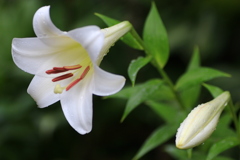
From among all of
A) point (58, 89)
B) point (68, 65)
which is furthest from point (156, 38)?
point (58, 89)

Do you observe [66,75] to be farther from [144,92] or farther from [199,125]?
[199,125]

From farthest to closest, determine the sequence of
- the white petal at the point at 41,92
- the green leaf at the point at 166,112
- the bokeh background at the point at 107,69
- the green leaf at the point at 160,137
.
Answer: the bokeh background at the point at 107,69 < the green leaf at the point at 166,112 < the green leaf at the point at 160,137 < the white petal at the point at 41,92

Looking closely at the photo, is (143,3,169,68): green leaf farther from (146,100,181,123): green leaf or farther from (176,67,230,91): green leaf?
(146,100,181,123): green leaf

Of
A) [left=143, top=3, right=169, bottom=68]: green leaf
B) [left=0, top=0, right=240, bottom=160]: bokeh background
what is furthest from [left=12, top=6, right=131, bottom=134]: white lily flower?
[left=0, top=0, right=240, bottom=160]: bokeh background

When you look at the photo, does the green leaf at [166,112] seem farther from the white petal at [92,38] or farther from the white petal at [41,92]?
the white petal at [92,38]

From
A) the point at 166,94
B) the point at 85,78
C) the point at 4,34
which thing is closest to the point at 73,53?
the point at 85,78

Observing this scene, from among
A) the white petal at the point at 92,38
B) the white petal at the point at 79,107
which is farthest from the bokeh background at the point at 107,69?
the white petal at the point at 92,38
